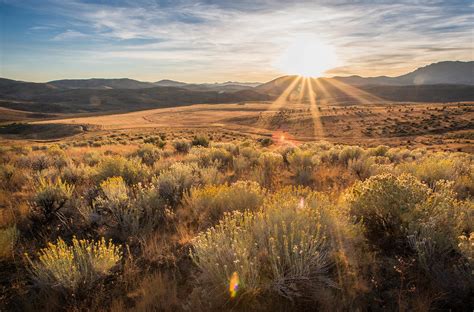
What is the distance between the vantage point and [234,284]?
3.04 metres

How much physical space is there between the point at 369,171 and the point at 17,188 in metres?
9.34

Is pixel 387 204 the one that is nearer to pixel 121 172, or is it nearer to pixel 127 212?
pixel 127 212

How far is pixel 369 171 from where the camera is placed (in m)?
8.63

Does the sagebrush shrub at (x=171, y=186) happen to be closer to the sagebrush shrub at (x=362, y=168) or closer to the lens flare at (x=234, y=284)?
the lens flare at (x=234, y=284)

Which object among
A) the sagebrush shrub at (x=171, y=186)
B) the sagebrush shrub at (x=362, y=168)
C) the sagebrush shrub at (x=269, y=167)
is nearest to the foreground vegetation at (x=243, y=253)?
the sagebrush shrub at (x=171, y=186)

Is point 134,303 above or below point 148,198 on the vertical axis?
below

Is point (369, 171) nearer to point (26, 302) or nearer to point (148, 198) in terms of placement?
point (148, 198)

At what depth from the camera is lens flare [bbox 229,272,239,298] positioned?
9.94 feet

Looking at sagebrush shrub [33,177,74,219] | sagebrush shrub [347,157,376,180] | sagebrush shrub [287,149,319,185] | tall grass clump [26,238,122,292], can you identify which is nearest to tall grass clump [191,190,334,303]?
tall grass clump [26,238,122,292]

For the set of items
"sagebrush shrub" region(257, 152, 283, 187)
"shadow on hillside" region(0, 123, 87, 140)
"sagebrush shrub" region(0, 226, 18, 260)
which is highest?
"sagebrush shrub" region(0, 226, 18, 260)

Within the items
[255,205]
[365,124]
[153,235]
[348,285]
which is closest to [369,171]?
[255,205]

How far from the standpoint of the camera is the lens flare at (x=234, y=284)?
3.03 metres

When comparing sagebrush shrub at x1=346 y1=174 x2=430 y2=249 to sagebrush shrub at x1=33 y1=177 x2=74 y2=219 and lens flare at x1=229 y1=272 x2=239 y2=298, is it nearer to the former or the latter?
lens flare at x1=229 y1=272 x2=239 y2=298

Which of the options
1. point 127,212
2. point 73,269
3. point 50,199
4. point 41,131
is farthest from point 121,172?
point 41,131
